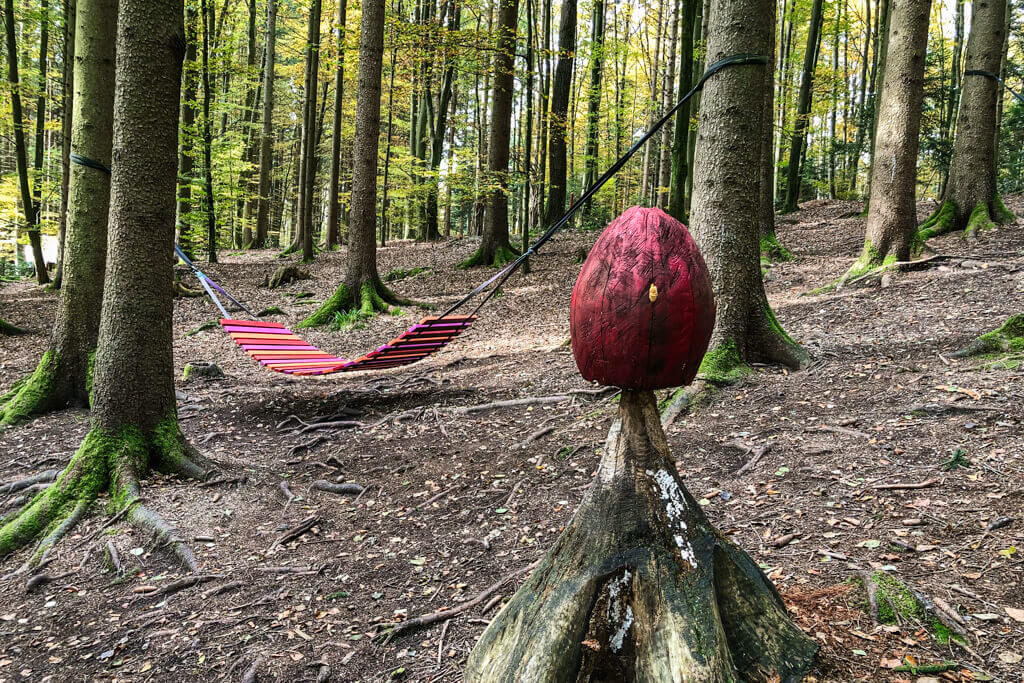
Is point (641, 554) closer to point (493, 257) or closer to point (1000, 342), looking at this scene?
point (1000, 342)

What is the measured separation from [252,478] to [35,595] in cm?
117

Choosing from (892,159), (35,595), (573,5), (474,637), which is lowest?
(35,595)

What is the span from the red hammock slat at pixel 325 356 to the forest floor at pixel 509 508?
524 millimetres

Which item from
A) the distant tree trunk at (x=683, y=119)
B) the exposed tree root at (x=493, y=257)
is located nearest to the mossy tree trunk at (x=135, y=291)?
the distant tree trunk at (x=683, y=119)

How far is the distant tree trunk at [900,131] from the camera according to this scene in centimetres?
578

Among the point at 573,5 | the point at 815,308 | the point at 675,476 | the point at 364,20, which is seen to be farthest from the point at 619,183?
the point at 675,476

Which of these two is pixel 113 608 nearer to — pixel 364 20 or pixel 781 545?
pixel 781 545

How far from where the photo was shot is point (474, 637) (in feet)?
7.52

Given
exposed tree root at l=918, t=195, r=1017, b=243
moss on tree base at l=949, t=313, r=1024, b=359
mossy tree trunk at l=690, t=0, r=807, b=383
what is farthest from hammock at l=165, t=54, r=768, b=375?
exposed tree root at l=918, t=195, r=1017, b=243

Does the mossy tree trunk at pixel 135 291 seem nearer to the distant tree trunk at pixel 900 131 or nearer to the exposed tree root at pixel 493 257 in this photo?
the distant tree trunk at pixel 900 131

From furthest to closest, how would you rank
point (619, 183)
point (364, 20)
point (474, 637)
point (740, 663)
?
point (619, 183) < point (364, 20) < point (474, 637) < point (740, 663)

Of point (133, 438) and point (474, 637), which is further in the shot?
point (133, 438)

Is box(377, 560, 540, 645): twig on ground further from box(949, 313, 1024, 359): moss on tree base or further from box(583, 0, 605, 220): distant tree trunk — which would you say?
box(583, 0, 605, 220): distant tree trunk

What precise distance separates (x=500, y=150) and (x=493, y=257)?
1783mm
